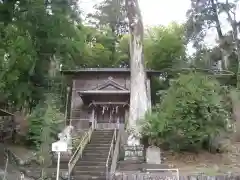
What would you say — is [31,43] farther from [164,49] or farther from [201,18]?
[201,18]

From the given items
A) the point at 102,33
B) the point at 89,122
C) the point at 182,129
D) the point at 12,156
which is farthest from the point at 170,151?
the point at 102,33

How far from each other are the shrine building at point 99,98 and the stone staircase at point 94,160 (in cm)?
377

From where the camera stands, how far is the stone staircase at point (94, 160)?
38.7 ft

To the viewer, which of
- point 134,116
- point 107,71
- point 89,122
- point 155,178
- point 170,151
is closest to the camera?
point 155,178

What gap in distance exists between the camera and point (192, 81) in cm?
1384

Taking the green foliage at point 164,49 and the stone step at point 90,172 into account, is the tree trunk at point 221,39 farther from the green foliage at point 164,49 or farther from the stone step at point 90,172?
the stone step at point 90,172

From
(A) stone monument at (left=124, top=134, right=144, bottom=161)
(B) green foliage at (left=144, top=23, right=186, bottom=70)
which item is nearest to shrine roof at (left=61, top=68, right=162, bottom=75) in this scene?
(B) green foliage at (left=144, top=23, right=186, bottom=70)

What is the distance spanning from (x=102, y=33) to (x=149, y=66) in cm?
901

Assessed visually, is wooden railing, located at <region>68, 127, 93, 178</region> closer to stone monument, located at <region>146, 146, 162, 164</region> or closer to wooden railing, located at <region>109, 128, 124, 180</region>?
wooden railing, located at <region>109, 128, 124, 180</region>

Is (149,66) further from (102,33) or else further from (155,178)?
(155,178)

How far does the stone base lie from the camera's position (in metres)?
13.9

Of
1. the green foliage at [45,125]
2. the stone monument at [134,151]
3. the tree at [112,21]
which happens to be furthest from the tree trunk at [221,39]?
the green foliage at [45,125]

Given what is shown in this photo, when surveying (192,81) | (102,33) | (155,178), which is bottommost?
(155,178)

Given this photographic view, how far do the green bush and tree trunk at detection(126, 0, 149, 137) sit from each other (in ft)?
6.77
